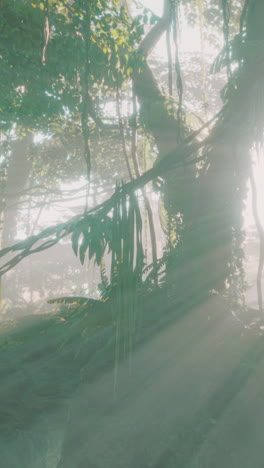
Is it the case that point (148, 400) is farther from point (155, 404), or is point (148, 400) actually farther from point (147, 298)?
point (147, 298)

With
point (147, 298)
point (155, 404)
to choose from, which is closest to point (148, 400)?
point (155, 404)

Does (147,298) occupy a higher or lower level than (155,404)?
higher

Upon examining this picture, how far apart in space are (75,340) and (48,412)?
1161 millimetres

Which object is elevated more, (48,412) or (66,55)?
(66,55)

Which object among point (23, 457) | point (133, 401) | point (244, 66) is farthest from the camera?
point (244, 66)

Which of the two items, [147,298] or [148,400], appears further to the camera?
[147,298]

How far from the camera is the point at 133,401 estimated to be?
416 cm

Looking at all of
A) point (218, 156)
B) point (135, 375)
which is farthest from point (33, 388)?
point (218, 156)

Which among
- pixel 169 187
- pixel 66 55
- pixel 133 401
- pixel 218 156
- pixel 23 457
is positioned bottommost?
pixel 23 457

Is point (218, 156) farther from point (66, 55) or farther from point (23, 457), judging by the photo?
point (23, 457)

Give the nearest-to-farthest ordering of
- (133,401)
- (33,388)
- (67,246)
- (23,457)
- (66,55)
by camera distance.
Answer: (23,457), (133,401), (33,388), (66,55), (67,246)

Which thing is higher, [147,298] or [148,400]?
[147,298]

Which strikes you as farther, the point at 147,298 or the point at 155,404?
the point at 147,298

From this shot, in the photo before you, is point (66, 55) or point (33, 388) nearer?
point (33, 388)
